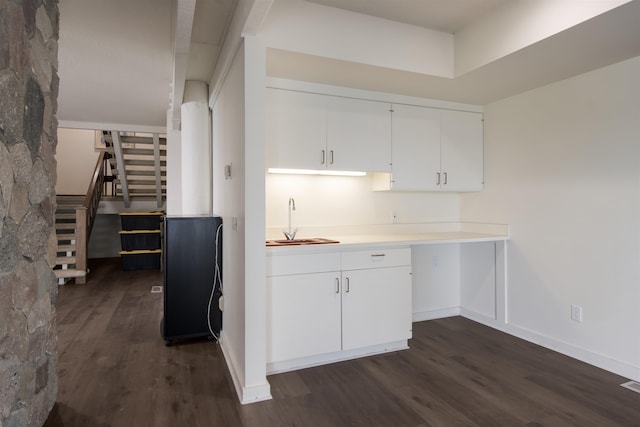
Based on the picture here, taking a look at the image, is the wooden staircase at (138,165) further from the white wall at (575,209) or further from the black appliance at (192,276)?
the white wall at (575,209)

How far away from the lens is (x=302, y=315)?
2670 mm

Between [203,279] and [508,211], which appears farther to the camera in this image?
[508,211]

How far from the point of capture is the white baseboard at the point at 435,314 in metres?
3.82

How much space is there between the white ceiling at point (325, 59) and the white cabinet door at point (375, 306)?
156 cm

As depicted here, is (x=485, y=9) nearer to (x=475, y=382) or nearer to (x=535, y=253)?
(x=535, y=253)

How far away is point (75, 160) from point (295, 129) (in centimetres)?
663

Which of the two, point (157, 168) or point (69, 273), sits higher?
point (157, 168)

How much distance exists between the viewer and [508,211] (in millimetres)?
3559

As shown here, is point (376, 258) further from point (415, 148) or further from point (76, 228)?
point (76, 228)

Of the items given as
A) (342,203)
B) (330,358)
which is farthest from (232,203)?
(330,358)

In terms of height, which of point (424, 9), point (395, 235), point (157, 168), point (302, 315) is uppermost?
point (424, 9)

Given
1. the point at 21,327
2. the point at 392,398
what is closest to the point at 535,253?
the point at 392,398

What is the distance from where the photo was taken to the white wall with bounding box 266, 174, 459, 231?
10.6 feet

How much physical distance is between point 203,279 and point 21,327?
1.60m
